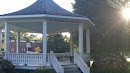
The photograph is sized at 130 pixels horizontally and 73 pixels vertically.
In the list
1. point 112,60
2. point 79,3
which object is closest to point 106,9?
point 79,3

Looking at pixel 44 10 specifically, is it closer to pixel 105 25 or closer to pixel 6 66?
pixel 6 66

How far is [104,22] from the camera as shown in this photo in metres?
19.3

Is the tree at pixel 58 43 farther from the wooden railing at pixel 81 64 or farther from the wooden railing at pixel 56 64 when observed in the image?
the wooden railing at pixel 56 64

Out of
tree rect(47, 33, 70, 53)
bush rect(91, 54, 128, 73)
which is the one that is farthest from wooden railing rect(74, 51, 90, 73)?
tree rect(47, 33, 70, 53)

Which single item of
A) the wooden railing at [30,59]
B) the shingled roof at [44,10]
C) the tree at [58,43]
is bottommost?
the wooden railing at [30,59]

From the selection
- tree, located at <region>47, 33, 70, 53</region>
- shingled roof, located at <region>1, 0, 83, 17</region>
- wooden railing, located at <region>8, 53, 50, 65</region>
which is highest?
shingled roof, located at <region>1, 0, 83, 17</region>

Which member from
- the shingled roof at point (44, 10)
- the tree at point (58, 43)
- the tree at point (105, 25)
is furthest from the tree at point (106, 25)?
the shingled roof at point (44, 10)

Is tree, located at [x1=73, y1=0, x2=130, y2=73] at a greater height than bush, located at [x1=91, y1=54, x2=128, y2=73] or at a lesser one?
greater

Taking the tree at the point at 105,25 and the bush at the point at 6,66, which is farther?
the tree at the point at 105,25

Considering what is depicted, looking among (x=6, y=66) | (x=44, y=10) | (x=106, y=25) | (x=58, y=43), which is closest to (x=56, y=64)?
(x=6, y=66)

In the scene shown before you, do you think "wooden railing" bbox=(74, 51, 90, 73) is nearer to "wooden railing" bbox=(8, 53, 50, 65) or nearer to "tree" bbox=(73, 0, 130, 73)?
"wooden railing" bbox=(8, 53, 50, 65)

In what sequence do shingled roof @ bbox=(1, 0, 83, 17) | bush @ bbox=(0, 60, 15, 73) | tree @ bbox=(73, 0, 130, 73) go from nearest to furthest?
bush @ bbox=(0, 60, 15, 73), shingled roof @ bbox=(1, 0, 83, 17), tree @ bbox=(73, 0, 130, 73)

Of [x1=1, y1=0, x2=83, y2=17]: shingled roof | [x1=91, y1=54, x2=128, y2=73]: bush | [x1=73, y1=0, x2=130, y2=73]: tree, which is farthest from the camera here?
[x1=73, y1=0, x2=130, y2=73]: tree

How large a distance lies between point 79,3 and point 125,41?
7512 millimetres
